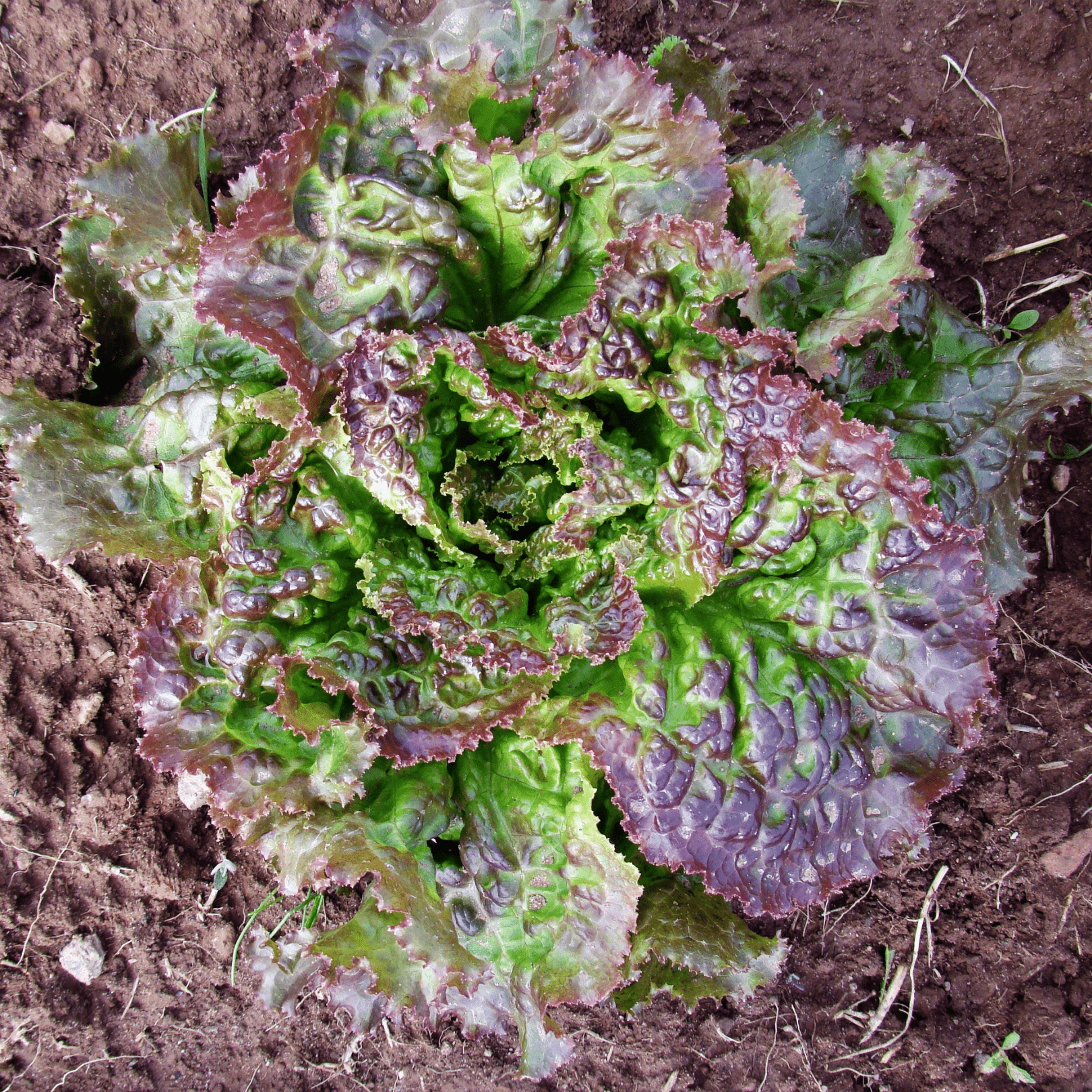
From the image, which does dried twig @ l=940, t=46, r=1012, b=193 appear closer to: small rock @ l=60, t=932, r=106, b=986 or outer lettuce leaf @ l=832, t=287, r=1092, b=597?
outer lettuce leaf @ l=832, t=287, r=1092, b=597

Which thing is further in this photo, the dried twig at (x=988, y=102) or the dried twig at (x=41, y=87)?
the dried twig at (x=988, y=102)

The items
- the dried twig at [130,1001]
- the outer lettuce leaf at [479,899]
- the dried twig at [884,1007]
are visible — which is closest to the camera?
the outer lettuce leaf at [479,899]

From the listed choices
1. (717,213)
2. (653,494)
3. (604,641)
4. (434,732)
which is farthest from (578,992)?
(717,213)

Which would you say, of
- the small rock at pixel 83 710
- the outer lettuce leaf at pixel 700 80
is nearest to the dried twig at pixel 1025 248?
the outer lettuce leaf at pixel 700 80

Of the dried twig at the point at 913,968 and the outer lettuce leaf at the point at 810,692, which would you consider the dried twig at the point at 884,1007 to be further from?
the outer lettuce leaf at the point at 810,692

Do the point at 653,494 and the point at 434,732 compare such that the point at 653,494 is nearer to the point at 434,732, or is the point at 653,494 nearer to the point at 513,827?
the point at 434,732

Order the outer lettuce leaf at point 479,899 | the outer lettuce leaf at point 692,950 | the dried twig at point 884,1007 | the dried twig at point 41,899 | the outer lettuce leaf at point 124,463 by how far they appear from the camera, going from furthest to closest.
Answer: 1. the dried twig at point 884,1007
2. the dried twig at point 41,899
3. the outer lettuce leaf at point 692,950
4. the outer lettuce leaf at point 124,463
5. the outer lettuce leaf at point 479,899

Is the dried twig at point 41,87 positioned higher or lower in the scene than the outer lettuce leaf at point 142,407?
higher

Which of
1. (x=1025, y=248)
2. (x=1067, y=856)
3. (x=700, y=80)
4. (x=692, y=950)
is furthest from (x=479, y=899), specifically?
(x=1025, y=248)
